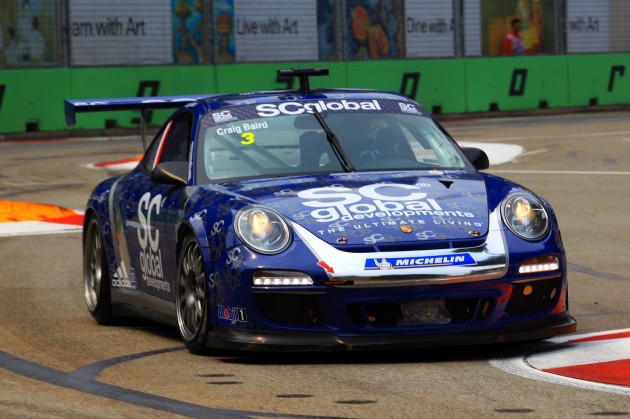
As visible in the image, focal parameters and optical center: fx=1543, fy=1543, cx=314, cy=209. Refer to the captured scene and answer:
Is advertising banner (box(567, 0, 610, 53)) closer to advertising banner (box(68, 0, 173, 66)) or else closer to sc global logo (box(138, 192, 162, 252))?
advertising banner (box(68, 0, 173, 66))

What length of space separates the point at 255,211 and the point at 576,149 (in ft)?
47.7

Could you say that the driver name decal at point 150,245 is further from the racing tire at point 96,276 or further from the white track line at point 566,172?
the white track line at point 566,172

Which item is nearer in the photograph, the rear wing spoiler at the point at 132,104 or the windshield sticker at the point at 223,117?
the windshield sticker at the point at 223,117

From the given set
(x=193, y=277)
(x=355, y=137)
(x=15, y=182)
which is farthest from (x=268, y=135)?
(x=15, y=182)

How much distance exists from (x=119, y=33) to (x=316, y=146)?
21.5 m

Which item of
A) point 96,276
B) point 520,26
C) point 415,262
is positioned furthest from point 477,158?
point 520,26

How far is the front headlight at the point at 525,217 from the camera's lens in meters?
7.13

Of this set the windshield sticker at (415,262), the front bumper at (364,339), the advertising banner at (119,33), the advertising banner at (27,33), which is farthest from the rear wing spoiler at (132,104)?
the advertising banner at (119,33)

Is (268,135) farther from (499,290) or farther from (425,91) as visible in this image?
(425,91)

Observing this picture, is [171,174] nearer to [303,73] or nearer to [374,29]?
[303,73]

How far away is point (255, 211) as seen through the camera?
23.1 ft

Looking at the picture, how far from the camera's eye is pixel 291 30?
30.9m

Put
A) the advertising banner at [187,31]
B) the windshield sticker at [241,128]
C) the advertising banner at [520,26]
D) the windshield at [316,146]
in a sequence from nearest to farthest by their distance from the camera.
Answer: the windshield at [316,146] < the windshield sticker at [241,128] < the advertising banner at [187,31] < the advertising banner at [520,26]

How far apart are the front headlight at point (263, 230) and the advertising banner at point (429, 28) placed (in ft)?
83.7
